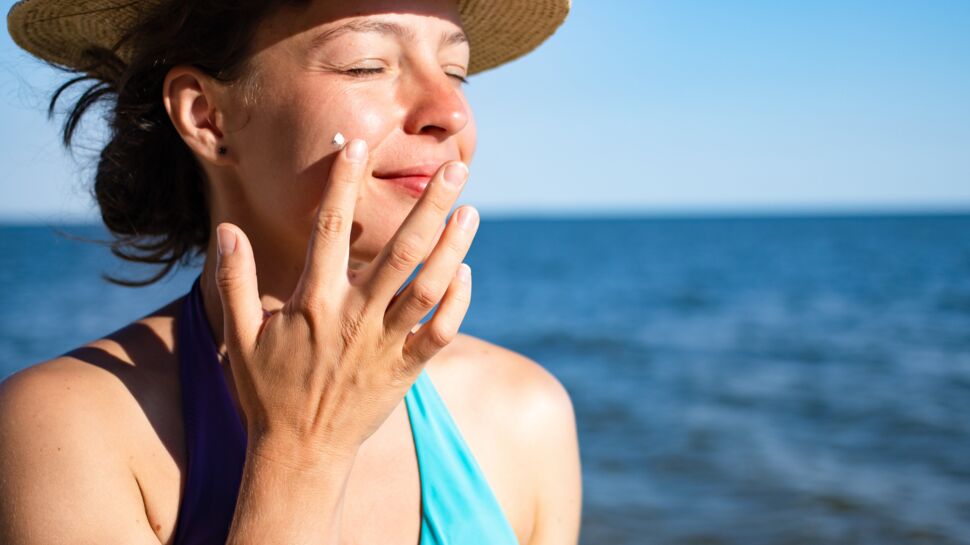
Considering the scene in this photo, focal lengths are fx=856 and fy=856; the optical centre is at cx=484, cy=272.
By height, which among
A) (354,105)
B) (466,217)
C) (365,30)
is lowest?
(466,217)

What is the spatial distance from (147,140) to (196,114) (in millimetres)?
351

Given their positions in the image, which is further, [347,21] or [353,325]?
[347,21]

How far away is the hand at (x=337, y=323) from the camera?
1540mm

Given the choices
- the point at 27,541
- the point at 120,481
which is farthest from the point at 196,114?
the point at 27,541

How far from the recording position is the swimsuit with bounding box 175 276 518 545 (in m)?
1.79

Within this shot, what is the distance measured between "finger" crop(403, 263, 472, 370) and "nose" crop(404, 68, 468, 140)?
394 millimetres

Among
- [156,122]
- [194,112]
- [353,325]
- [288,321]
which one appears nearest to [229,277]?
[288,321]

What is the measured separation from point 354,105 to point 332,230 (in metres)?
0.41

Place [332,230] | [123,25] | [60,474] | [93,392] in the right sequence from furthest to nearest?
[123,25] → [93,392] → [60,474] → [332,230]

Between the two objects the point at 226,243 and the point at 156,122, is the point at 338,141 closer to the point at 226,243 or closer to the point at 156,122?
the point at 226,243

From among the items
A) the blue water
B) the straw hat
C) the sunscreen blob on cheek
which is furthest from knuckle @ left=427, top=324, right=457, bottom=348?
the blue water

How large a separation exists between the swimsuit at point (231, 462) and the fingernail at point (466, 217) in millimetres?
618

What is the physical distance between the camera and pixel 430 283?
155cm

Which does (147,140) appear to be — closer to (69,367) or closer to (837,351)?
(69,367)
